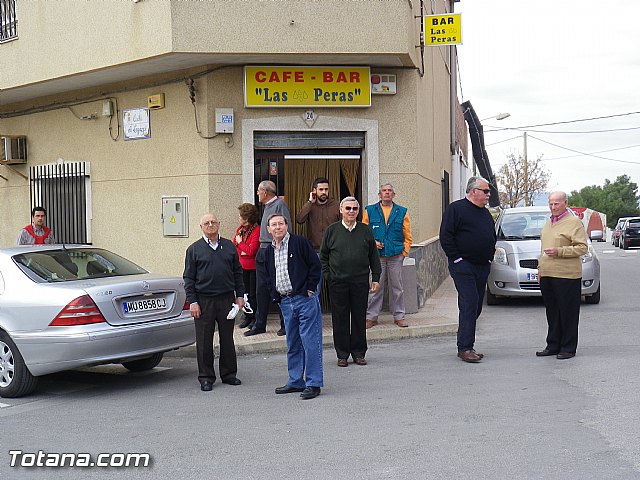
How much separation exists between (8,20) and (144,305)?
7.99 m

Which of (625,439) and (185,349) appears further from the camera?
(185,349)

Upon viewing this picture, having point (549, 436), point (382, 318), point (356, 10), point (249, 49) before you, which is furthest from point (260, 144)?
point (549, 436)

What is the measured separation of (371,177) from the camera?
1170 cm

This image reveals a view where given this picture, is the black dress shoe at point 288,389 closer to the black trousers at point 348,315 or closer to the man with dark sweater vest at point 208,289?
the man with dark sweater vest at point 208,289

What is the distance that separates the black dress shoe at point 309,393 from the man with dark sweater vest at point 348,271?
135 centimetres

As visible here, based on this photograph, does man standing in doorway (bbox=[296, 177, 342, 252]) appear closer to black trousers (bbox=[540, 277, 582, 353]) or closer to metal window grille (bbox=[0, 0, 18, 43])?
black trousers (bbox=[540, 277, 582, 353])

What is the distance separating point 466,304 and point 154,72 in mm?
5987

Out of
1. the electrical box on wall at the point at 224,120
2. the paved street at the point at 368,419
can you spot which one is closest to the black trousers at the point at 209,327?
the paved street at the point at 368,419

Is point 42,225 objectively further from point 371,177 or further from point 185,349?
point 371,177

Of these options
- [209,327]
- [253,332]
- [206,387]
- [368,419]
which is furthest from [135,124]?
[368,419]

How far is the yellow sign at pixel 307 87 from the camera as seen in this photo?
441 inches

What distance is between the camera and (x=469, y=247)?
27.8ft

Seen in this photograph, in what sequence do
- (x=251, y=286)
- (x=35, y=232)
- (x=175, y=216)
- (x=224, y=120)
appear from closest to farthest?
(x=251, y=286) < (x=224, y=120) < (x=175, y=216) < (x=35, y=232)

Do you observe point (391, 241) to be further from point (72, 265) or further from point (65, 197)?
point (65, 197)
